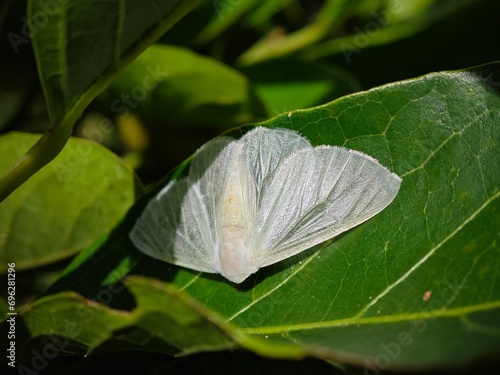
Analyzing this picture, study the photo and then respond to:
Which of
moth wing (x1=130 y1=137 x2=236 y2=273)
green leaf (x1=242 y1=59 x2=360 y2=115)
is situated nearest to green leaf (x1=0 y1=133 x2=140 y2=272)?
moth wing (x1=130 y1=137 x2=236 y2=273)

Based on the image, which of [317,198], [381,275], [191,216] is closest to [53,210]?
[191,216]

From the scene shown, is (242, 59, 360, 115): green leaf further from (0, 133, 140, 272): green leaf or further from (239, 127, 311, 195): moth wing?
(0, 133, 140, 272): green leaf

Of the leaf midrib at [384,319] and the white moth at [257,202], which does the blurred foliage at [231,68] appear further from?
the leaf midrib at [384,319]

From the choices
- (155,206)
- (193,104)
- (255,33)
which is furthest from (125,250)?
(255,33)

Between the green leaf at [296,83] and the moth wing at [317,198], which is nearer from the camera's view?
the moth wing at [317,198]

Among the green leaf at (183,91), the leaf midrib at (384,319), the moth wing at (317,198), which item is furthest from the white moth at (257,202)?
the green leaf at (183,91)

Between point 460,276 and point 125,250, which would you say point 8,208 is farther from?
point 460,276

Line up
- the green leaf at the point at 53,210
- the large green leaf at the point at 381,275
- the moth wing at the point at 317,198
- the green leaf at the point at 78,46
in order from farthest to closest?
1. the green leaf at the point at 53,210
2. the moth wing at the point at 317,198
3. the green leaf at the point at 78,46
4. the large green leaf at the point at 381,275
